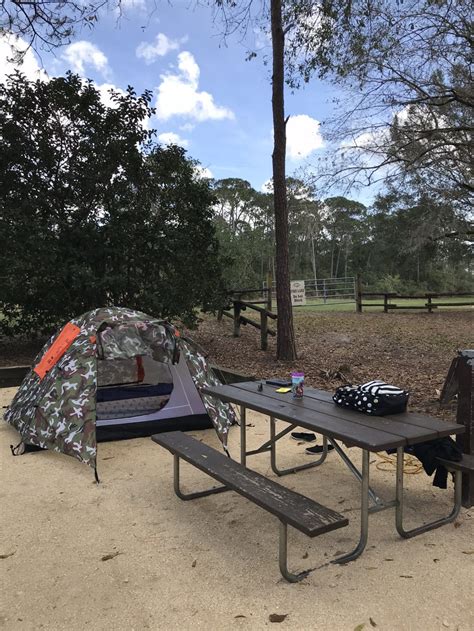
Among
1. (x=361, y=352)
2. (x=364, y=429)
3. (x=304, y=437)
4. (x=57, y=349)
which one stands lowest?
(x=304, y=437)

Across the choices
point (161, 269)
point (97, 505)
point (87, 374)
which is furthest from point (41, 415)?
point (161, 269)

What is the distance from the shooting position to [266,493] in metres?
2.57

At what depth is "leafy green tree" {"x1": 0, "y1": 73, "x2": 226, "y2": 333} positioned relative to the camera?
7930 millimetres

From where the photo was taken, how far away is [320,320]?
14.5m

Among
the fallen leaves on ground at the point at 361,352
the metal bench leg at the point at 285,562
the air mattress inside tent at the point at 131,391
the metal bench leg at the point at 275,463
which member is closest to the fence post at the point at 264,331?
the fallen leaves on ground at the point at 361,352

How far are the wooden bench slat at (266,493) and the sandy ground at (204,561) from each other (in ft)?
1.27

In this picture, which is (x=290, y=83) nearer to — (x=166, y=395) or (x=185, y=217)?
(x=185, y=217)

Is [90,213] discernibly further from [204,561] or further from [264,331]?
[204,561]

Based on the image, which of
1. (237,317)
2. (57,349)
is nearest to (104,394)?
(57,349)

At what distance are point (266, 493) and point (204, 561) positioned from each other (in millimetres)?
544

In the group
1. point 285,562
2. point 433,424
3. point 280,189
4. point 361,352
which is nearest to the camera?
point 285,562

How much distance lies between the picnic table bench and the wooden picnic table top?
1.23ft

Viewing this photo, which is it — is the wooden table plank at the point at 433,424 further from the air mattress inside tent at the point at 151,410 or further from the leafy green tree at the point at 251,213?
the leafy green tree at the point at 251,213

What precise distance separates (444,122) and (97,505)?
895cm
